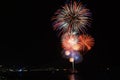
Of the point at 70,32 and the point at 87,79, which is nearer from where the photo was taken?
the point at 70,32

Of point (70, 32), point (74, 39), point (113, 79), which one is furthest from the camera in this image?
point (113, 79)

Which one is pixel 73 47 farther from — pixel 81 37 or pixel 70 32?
pixel 70 32

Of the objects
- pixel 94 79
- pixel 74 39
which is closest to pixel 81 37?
pixel 74 39

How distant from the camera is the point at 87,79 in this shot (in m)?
128

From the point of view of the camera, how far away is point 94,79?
415 ft

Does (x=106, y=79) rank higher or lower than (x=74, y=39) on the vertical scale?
lower

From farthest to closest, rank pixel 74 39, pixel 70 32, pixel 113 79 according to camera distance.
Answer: pixel 113 79 < pixel 74 39 < pixel 70 32

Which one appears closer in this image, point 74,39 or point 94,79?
point 74,39

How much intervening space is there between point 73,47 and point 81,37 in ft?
16.6

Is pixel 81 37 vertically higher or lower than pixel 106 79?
higher

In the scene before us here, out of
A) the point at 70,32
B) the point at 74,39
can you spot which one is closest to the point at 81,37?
the point at 74,39

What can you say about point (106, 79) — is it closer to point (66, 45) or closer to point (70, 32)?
point (66, 45)

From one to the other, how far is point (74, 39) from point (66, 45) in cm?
515

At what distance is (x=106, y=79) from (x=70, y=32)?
3838 cm
